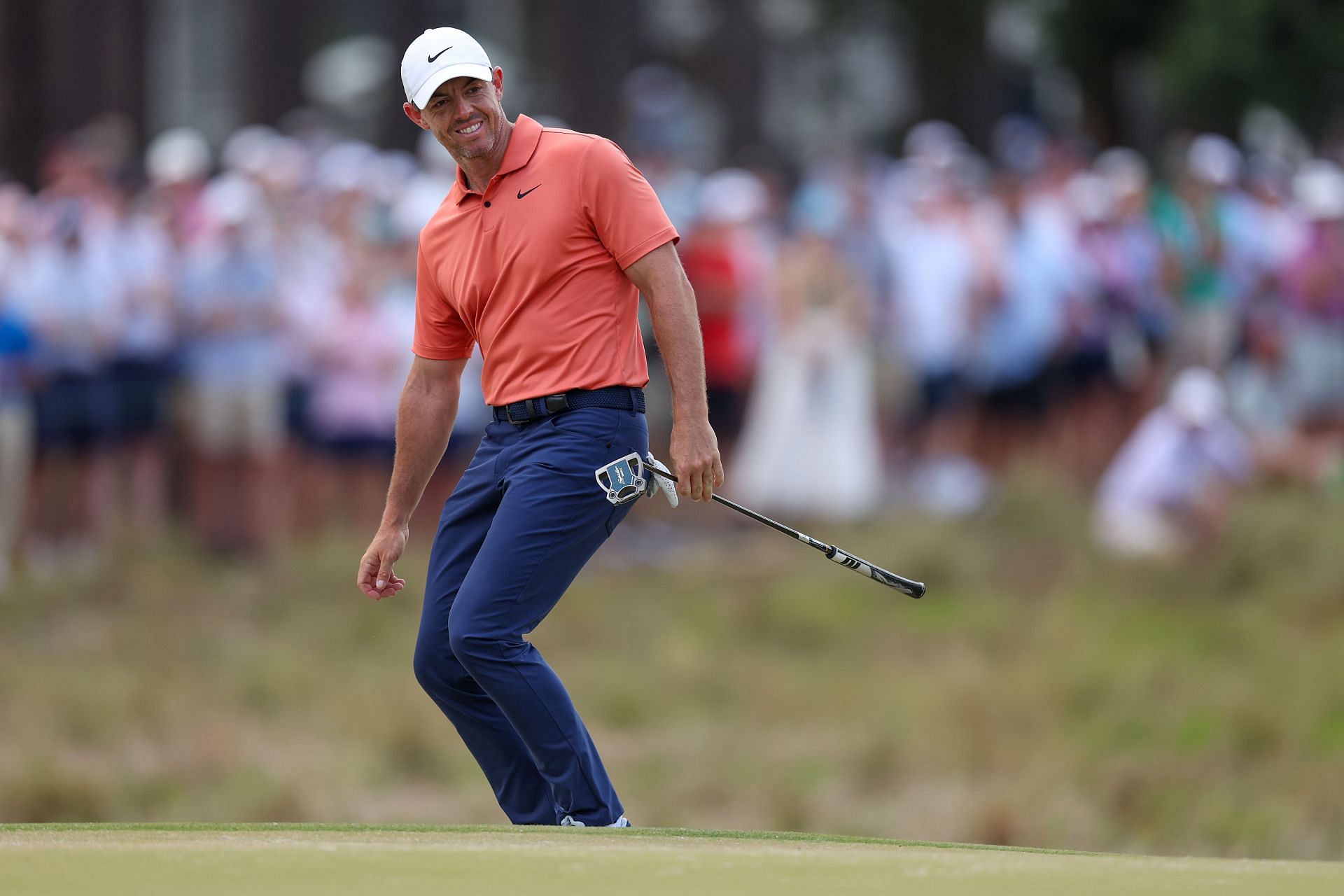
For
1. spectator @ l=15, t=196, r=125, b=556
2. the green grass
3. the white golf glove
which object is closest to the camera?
the white golf glove

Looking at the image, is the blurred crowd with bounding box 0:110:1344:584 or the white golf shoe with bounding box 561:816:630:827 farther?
the blurred crowd with bounding box 0:110:1344:584

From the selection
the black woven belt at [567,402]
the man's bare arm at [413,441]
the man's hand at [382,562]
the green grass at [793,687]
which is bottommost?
the green grass at [793,687]

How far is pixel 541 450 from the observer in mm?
6008

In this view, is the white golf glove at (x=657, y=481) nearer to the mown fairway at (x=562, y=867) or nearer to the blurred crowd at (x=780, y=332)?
the mown fairway at (x=562, y=867)

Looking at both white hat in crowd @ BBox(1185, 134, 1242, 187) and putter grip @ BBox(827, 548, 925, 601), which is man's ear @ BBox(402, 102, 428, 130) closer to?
putter grip @ BBox(827, 548, 925, 601)

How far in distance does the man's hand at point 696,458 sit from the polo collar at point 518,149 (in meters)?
0.84

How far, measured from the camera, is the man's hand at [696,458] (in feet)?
19.2

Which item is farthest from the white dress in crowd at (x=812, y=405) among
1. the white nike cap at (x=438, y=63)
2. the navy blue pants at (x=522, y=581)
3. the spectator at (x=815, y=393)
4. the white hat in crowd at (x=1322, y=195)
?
the white nike cap at (x=438, y=63)

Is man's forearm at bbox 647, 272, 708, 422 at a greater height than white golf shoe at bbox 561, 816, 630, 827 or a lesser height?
greater

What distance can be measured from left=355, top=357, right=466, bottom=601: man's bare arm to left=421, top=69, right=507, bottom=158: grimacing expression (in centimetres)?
75

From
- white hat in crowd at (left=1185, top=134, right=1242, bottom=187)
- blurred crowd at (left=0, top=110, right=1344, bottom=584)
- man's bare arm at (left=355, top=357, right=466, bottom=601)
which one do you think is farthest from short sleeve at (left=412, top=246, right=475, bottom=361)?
white hat in crowd at (left=1185, top=134, right=1242, bottom=187)

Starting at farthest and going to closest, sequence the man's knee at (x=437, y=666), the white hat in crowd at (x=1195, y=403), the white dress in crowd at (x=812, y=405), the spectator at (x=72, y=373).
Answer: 1. the white dress in crowd at (x=812, y=405)
2. the white hat in crowd at (x=1195, y=403)
3. the spectator at (x=72, y=373)
4. the man's knee at (x=437, y=666)

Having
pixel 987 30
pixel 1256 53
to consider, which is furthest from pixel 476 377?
pixel 987 30

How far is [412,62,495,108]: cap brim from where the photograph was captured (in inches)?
229
